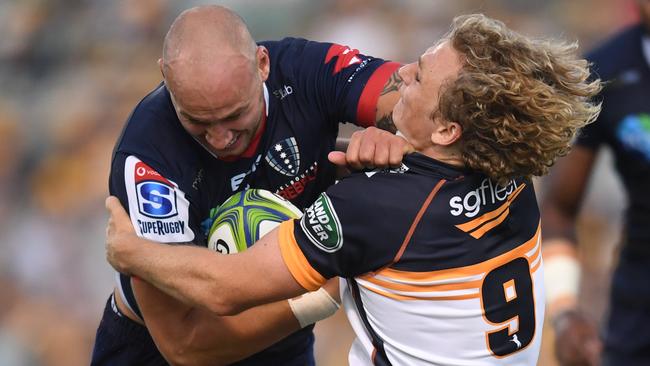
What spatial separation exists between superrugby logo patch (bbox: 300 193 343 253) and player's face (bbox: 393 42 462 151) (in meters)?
0.36

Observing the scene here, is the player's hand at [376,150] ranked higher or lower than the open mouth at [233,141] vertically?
lower

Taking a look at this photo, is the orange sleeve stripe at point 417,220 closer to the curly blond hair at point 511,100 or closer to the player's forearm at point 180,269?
the curly blond hair at point 511,100

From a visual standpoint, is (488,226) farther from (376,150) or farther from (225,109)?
(225,109)

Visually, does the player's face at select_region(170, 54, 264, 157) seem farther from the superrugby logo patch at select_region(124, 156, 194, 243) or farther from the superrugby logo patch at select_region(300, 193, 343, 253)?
the superrugby logo patch at select_region(300, 193, 343, 253)

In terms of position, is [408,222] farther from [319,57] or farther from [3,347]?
[3,347]

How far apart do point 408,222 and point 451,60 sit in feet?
1.66

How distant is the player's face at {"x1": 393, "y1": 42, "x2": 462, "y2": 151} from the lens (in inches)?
123

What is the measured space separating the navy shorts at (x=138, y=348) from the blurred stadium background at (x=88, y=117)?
2.99m

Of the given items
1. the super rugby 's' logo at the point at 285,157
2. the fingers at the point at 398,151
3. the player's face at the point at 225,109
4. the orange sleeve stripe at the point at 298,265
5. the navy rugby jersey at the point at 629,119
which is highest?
the player's face at the point at 225,109

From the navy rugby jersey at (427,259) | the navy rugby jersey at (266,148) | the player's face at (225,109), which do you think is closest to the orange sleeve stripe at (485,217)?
the navy rugby jersey at (427,259)

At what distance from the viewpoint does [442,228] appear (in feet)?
10.1

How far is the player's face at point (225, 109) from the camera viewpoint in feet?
10.9

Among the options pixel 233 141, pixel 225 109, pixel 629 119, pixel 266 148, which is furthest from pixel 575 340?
pixel 225 109

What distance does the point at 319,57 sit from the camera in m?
3.84
